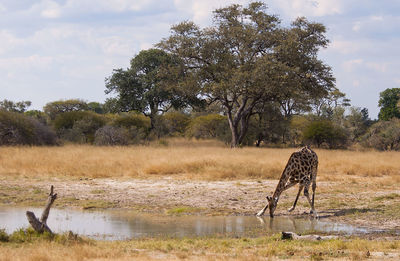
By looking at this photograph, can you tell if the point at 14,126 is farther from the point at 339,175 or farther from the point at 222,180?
the point at 339,175

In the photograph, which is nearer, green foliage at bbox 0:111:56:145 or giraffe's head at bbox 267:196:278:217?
giraffe's head at bbox 267:196:278:217

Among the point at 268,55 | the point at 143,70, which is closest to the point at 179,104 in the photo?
the point at 143,70

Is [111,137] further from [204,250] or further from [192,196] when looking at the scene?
[204,250]

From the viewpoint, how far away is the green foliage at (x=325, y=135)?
42375 mm

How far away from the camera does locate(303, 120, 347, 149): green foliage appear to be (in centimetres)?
4238

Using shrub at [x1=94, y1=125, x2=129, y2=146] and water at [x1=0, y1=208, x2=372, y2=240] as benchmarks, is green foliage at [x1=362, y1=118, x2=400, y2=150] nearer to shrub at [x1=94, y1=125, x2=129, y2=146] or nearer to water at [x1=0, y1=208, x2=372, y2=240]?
shrub at [x1=94, y1=125, x2=129, y2=146]

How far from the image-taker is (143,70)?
41875 millimetres

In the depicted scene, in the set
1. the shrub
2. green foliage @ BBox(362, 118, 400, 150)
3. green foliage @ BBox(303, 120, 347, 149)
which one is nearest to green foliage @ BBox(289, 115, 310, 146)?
green foliage @ BBox(303, 120, 347, 149)

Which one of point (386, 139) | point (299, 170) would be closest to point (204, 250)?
point (299, 170)

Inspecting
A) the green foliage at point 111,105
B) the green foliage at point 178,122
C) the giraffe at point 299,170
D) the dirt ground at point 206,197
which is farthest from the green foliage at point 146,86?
the giraffe at point 299,170

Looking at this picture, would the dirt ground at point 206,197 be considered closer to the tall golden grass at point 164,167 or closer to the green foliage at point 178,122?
the tall golden grass at point 164,167

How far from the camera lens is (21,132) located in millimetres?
32219

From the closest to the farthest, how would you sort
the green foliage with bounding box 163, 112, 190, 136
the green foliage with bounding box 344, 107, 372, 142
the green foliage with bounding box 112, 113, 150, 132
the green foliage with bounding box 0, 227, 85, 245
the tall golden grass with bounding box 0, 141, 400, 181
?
the green foliage with bounding box 0, 227, 85, 245 → the tall golden grass with bounding box 0, 141, 400, 181 → the green foliage with bounding box 112, 113, 150, 132 → the green foliage with bounding box 163, 112, 190, 136 → the green foliage with bounding box 344, 107, 372, 142

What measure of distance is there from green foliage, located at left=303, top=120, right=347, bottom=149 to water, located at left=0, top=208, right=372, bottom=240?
31.0m
